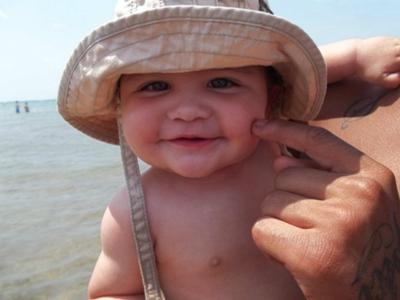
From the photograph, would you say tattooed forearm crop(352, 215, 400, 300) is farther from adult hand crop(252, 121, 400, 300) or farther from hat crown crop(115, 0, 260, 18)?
hat crown crop(115, 0, 260, 18)

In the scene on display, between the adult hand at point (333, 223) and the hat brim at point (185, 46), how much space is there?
0.25 m

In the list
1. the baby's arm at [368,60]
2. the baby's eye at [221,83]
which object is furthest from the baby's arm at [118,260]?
the baby's arm at [368,60]

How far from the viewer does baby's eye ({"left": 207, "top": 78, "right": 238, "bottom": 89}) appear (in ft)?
5.42

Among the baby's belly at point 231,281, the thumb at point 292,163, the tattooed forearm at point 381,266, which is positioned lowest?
the baby's belly at point 231,281

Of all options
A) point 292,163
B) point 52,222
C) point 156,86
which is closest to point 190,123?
point 156,86

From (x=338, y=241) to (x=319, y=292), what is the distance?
0.46 ft

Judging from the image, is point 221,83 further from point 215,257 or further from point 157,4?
point 215,257

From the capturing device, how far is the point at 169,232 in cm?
189

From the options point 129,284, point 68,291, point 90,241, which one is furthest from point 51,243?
point 129,284

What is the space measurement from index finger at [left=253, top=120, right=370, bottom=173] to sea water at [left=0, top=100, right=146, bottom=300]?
2533mm

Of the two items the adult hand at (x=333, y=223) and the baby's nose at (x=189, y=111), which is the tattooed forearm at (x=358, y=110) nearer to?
the adult hand at (x=333, y=223)

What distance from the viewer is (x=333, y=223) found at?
4.31ft

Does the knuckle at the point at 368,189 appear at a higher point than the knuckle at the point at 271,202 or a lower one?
higher

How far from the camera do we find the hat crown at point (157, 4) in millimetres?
1529
